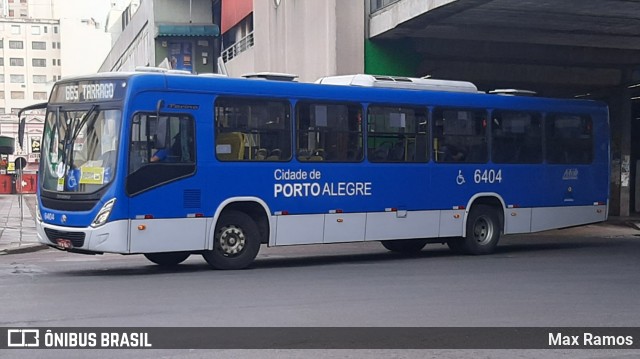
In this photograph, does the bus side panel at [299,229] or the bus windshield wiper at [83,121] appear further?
the bus side panel at [299,229]

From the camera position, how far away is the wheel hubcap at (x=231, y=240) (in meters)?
14.3

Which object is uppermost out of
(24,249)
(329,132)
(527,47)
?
(527,47)

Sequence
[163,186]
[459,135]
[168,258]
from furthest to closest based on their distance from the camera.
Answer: [459,135], [168,258], [163,186]

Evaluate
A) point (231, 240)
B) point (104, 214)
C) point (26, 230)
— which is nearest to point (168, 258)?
point (231, 240)

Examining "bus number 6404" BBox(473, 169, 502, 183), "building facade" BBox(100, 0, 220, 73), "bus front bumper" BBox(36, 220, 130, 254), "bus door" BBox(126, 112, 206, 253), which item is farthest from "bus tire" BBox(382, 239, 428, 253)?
"building facade" BBox(100, 0, 220, 73)

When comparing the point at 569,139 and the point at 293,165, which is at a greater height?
the point at 569,139

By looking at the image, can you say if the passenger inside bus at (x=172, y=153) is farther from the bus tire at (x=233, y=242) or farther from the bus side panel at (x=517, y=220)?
the bus side panel at (x=517, y=220)

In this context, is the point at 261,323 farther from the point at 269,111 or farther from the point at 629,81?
the point at 629,81

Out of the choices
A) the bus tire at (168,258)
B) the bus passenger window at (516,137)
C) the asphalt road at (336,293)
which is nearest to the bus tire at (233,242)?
the asphalt road at (336,293)

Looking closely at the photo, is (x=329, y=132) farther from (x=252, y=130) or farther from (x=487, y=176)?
(x=487, y=176)

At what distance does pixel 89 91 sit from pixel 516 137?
8.86 m

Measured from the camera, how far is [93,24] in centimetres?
11638

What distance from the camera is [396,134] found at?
53.7 feet

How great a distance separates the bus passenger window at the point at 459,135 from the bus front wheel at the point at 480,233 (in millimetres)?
1062
